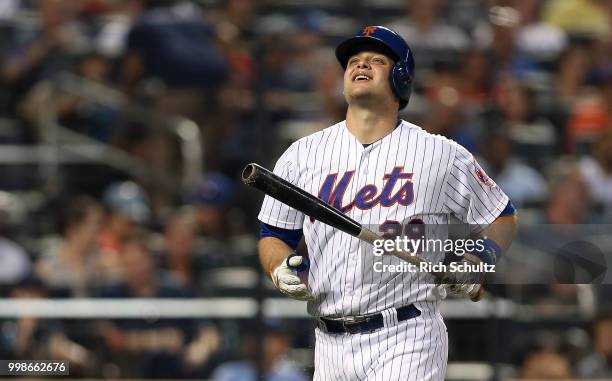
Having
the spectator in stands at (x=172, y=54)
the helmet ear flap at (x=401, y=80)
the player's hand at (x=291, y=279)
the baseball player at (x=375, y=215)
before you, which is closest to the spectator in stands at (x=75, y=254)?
the spectator in stands at (x=172, y=54)

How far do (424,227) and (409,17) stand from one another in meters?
4.45

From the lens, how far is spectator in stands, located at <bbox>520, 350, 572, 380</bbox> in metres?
6.46

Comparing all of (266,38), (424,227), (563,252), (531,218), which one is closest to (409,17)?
(266,38)

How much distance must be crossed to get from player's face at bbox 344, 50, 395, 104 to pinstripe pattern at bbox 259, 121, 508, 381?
0.16 meters

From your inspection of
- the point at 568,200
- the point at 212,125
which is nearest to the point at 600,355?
the point at 568,200

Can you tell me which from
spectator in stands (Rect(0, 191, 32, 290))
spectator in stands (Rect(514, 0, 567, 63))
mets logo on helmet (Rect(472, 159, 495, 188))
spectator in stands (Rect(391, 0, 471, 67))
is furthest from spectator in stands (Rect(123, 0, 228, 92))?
mets logo on helmet (Rect(472, 159, 495, 188))

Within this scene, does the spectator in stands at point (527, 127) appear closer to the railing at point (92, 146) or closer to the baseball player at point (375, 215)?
the railing at point (92, 146)

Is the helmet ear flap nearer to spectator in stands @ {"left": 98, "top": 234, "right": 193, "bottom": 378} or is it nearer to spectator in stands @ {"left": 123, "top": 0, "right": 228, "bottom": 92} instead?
spectator in stands @ {"left": 98, "top": 234, "right": 193, "bottom": 378}

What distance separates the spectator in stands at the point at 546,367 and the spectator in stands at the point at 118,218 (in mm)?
2348

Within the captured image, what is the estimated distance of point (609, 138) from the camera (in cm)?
759

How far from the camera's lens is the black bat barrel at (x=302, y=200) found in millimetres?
3719

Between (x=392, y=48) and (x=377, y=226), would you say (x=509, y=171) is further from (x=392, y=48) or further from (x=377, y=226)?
(x=377, y=226)

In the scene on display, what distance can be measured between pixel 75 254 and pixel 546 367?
109 inches

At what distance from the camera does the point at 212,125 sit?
297 inches
